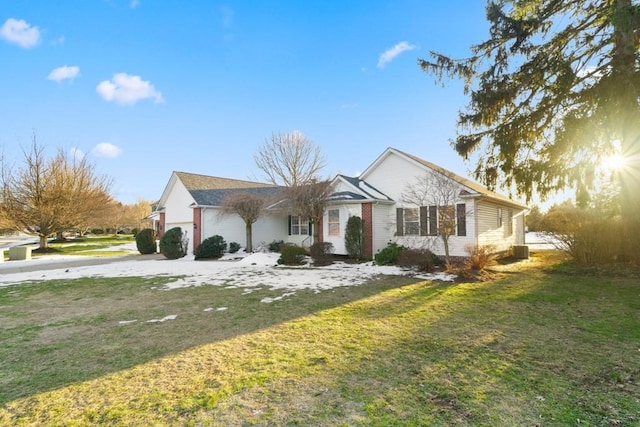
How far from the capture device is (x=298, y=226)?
2180 centimetres

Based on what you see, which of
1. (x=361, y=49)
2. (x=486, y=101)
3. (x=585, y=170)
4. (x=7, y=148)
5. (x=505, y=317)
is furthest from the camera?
(x=7, y=148)

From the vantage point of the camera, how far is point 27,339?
547 centimetres

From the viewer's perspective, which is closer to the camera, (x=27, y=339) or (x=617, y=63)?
(x=27, y=339)

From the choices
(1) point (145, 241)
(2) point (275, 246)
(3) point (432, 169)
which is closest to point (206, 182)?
(1) point (145, 241)

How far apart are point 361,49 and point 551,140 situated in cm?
917

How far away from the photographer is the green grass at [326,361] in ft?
10.4

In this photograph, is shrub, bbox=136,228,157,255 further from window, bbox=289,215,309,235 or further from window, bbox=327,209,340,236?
window, bbox=327,209,340,236

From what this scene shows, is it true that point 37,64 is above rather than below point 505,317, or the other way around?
above

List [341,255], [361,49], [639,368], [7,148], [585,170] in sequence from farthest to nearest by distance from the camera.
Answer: [7,148] → [341,255] → [361,49] → [585,170] → [639,368]

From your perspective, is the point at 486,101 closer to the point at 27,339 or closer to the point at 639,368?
the point at 639,368

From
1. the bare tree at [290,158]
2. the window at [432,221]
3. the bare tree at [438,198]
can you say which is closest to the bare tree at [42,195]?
the bare tree at [290,158]

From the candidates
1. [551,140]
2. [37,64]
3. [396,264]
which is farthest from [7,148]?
[551,140]

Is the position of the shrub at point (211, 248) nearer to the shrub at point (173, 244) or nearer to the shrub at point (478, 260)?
the shrub at point (173, 244)

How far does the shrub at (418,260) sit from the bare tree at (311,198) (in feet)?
14.2
